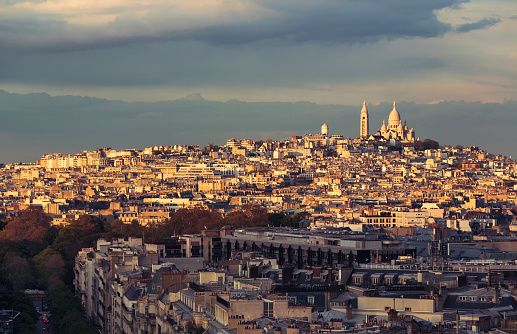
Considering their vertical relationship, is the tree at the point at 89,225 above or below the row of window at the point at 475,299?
below

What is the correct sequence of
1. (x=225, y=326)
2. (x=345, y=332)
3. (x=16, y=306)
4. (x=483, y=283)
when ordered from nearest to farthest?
(x=345, y=332) → (x=225, y=326) → (x=483, y=283) → (x=16, y=306)

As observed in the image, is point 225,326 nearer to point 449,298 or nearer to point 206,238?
point 449,298

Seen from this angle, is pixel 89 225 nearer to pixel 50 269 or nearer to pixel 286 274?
pixel 50 269

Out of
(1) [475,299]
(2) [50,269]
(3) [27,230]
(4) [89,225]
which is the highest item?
(1) [475,299]

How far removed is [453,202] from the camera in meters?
164

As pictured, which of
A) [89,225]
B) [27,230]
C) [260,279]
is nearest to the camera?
[260,279]

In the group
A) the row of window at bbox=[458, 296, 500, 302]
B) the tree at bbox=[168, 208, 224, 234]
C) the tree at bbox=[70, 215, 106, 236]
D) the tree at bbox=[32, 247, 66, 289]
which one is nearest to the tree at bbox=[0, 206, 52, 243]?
the tree at bbox=[70, 215, 106, 236]

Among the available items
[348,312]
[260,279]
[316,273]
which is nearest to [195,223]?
[316,273]

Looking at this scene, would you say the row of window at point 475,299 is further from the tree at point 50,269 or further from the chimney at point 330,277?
the tree at point 50,269

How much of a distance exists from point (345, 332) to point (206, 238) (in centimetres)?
5074

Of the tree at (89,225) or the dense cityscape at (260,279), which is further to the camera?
the tree at (89,225)

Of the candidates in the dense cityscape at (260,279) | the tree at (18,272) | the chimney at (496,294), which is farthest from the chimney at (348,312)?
the tree at (18,272)

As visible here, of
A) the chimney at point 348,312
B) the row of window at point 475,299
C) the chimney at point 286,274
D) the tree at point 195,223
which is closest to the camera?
the chimney at point 348,312

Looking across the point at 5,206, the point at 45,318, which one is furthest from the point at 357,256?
the point at 5,206
